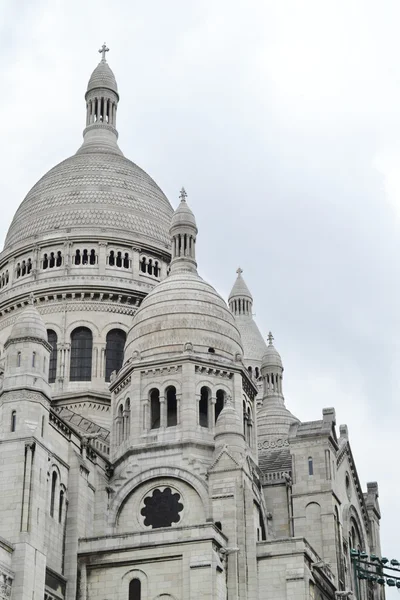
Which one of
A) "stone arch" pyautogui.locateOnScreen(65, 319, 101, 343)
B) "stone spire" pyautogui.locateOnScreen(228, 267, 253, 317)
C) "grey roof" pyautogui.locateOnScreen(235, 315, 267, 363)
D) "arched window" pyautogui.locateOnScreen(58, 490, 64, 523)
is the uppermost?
"stone spire" pyautogui.locateOnScreen(228, 267, 253, 317)

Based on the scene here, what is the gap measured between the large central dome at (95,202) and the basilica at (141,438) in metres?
0.15

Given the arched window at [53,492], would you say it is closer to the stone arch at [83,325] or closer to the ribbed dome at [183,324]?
the ribbed dome at [183,324]

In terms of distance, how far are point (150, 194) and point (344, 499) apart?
27.9m

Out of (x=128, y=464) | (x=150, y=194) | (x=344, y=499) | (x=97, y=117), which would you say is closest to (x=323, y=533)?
(x=344, y=499)

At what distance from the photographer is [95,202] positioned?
75312 mm

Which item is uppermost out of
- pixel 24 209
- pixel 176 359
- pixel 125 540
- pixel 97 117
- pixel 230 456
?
pixel 97 117

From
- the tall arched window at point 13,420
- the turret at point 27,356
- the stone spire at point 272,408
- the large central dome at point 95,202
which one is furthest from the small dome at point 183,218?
the tall arched window at point 13,420

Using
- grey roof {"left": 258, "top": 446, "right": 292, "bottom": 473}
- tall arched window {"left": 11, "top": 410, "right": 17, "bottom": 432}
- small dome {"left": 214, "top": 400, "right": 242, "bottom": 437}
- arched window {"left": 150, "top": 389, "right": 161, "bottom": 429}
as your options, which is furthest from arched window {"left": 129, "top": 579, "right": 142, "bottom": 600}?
grey roof {"left": 258, "top": 446, "right": 292, "bottom": 473}

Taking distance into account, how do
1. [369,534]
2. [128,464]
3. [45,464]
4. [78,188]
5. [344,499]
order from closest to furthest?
1. [45,464]
2. [128,464]
3. [344,499]
4. [369,534]
5. [78,188]

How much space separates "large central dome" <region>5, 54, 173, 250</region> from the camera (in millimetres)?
74312

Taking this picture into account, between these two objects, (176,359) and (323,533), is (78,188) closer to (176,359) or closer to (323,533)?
(176,359)

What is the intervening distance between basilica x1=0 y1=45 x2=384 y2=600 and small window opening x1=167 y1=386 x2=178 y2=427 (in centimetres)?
11

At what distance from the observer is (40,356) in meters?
49.7

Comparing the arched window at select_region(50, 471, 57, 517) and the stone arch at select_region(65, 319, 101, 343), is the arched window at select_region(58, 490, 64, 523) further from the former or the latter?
the stone arch at select_region(65, 319, 101, 343)
